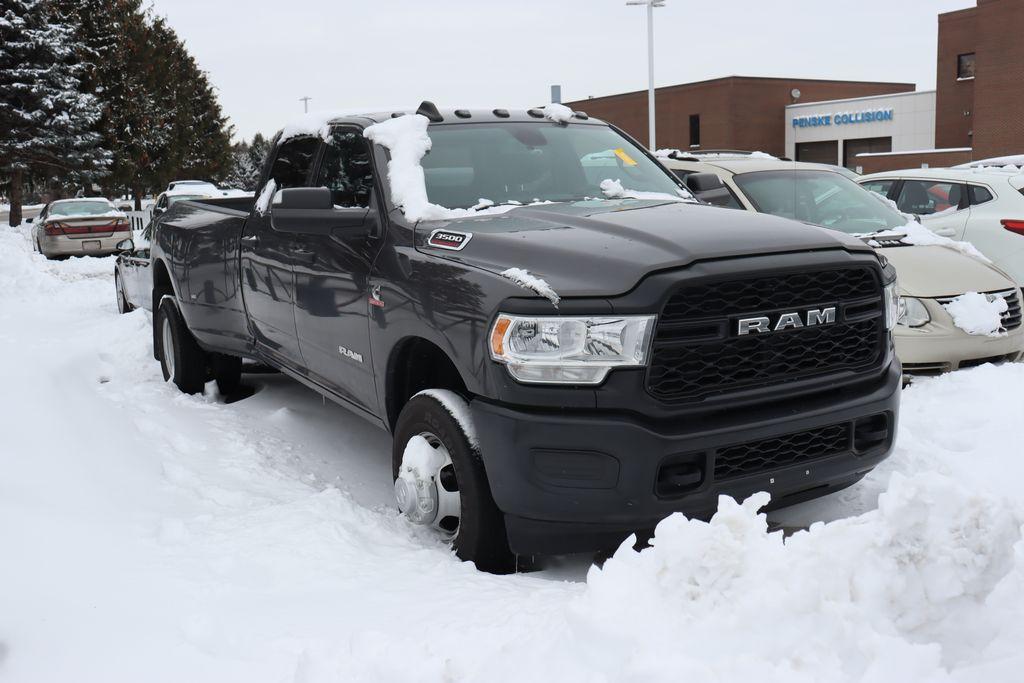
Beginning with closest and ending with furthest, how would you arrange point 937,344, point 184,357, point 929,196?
point 937,344 → point 184,357 → point 929,196

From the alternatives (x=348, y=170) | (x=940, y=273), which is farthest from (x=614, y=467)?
(x=940, y=273)

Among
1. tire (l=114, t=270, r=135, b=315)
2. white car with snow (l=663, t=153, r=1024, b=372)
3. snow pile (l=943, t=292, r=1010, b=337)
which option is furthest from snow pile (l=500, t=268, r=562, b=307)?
tire (l=114, t=270, r=135, b=315)

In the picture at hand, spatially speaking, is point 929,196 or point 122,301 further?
point 122,301

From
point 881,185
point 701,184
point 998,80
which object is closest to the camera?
point 701,184

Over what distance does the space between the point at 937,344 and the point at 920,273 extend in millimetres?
603

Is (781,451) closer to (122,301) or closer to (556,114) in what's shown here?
(556,114)

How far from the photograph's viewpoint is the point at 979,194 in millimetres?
9539

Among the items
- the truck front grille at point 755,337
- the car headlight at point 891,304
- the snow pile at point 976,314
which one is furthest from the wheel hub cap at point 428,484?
the snow pile at point 976,314

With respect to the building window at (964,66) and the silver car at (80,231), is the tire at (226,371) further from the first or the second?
the building window at (964,66)

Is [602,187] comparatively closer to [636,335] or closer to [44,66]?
[636,335]

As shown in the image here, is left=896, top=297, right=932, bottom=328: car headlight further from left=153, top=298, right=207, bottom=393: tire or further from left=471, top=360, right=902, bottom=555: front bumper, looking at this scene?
left=153, top=298, right=207, bottom=393: tire

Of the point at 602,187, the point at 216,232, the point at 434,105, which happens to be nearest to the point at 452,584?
the point at 602,187

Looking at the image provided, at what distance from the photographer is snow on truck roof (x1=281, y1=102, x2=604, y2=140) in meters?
4.93

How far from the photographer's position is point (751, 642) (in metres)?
2.36
